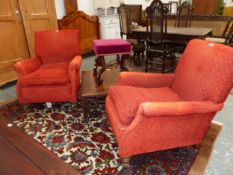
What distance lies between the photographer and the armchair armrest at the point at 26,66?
216 cm

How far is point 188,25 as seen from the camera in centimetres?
426

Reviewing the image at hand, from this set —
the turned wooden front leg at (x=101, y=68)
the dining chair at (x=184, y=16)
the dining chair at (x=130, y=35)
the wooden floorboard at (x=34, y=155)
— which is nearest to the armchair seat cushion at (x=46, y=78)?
the turned wooden front leg at (x=101, y=68)

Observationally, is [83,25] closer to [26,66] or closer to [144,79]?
[26,66]

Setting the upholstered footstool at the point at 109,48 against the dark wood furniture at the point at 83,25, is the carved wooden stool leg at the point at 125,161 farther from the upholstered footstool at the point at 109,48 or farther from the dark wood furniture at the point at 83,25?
the dark wood furniture at the point at 83,25

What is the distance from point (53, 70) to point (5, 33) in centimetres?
141

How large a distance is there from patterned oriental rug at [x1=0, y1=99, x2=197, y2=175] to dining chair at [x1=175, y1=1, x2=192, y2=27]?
2998 millimetres

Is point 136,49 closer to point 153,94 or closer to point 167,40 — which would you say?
point 167,40

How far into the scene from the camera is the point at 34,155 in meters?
1.02

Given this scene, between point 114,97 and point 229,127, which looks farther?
point 229,127

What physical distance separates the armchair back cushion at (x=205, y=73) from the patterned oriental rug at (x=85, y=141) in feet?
1.84

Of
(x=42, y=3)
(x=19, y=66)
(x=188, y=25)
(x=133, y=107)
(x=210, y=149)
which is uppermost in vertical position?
(x=42, y=3)

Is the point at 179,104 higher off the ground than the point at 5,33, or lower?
lower

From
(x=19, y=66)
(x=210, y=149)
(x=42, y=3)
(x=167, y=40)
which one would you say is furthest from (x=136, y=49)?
(x=210, y=149)

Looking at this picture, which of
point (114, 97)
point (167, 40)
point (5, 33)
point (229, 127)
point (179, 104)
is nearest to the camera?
point (179, 104)
